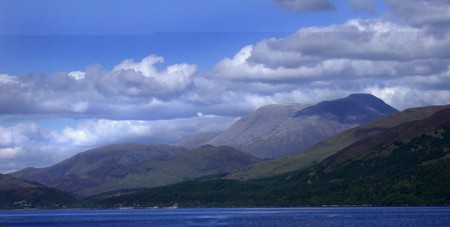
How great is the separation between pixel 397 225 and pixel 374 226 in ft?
21.3

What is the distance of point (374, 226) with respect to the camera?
198375mm

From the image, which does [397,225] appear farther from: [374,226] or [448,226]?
[448,226]

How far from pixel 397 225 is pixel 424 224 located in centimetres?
802

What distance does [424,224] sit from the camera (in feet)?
636

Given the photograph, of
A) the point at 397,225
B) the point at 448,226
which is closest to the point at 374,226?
the point at 397,225

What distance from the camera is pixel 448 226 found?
181 meters

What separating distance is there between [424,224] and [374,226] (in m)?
13.1

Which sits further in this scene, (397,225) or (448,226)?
(397,225)

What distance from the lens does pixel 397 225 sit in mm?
199375

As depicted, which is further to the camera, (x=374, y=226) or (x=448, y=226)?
(x=374, y=226)

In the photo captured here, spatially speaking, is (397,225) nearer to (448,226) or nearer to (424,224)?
(424,224)

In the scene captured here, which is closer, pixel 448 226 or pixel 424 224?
pixel 448 226
